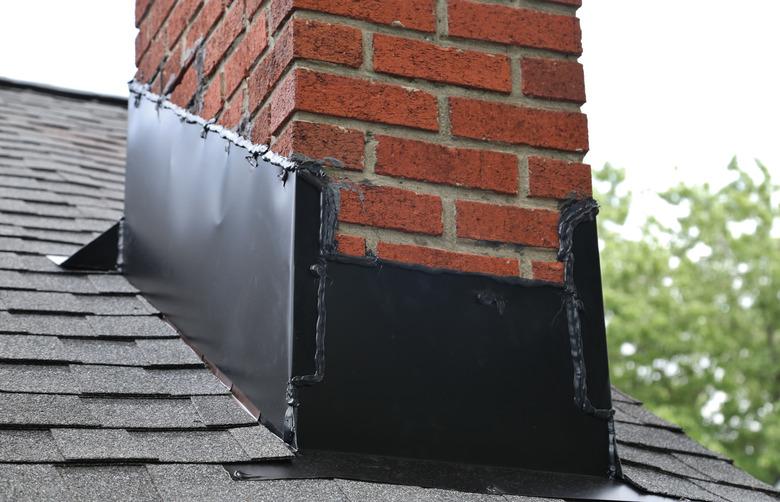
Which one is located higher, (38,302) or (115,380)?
(38,302)

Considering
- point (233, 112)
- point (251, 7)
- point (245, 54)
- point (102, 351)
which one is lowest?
point (102, 351)

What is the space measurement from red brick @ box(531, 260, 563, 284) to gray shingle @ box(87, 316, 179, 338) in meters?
0.96

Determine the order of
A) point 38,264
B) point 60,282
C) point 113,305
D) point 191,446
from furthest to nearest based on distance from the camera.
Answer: point 38,264 → point 60,282 → point 113,305 → point 191,446

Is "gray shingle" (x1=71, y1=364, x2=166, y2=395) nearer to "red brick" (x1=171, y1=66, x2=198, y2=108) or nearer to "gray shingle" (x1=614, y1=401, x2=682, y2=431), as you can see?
"red brick" (x1=171, y1=66, x2=198, y2=108)

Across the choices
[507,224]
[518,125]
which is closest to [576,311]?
[507,224]

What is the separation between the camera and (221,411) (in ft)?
6.81

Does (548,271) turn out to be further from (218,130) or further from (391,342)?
(218,130)

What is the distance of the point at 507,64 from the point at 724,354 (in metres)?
16.1

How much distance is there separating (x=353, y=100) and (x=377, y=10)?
0.23m

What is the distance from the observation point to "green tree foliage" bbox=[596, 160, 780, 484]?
16.6 meters

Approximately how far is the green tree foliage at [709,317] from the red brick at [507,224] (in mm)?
14253

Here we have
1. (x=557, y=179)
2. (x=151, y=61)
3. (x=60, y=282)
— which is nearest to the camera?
(x=557, y=179)

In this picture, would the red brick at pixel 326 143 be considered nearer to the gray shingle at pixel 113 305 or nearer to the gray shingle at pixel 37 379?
the gray shingle at pixel 37 379

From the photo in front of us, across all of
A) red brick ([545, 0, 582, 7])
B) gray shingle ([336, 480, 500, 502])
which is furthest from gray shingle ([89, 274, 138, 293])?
red brick ([545, 0, 582, 7])
